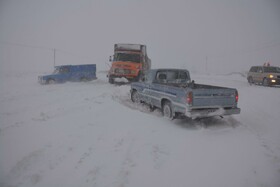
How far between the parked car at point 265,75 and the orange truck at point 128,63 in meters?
11.2

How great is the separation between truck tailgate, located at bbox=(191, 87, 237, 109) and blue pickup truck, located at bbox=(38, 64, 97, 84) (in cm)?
1685

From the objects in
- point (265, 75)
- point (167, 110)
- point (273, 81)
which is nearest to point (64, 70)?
point (167, 110)

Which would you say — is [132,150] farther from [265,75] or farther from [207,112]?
[265,75]

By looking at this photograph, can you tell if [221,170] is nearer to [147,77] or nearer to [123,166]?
[123,166]

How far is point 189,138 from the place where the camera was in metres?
6.19

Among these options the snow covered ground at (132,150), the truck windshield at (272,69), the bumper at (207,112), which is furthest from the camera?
the truck windshield at (272,69)

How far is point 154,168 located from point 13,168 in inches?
108

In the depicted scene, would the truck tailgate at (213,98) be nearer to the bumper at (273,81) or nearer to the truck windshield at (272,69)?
the bumper at (273,81)

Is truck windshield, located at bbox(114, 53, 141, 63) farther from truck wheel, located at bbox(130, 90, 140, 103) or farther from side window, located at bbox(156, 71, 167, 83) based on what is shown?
side window, located at bbox(156, 71, 167, 83)

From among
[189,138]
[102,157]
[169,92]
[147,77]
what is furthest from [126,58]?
[102,157]

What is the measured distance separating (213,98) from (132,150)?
3559 millimetres

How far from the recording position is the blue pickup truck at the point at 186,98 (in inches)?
273

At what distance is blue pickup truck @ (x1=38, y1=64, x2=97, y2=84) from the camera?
2033cm

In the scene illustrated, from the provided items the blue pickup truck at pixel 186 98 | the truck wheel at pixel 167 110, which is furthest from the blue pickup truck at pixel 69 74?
the truck wheel at pixel 167 110
